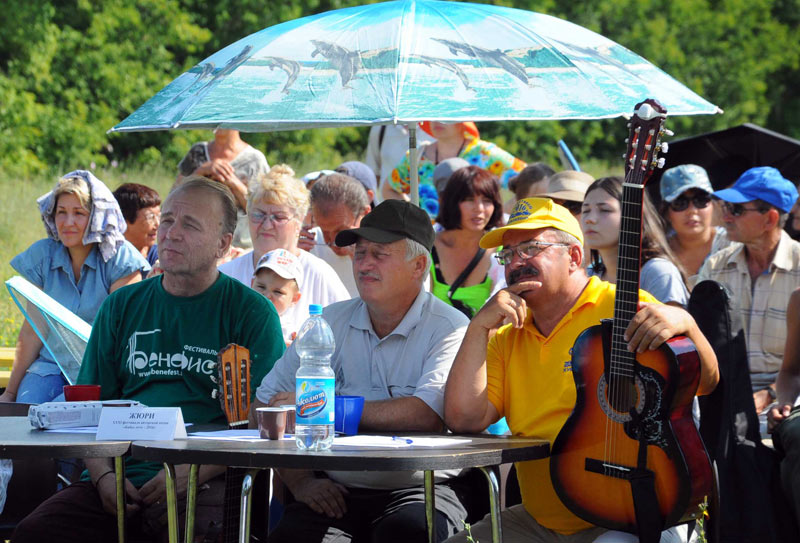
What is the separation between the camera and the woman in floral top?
29.1 feet

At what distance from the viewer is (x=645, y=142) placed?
139 inches

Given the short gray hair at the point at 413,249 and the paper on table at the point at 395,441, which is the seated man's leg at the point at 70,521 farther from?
the short gray hair at the point at 413,249

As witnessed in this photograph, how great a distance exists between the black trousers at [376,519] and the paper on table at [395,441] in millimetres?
402

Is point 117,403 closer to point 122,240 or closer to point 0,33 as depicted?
point 122,240

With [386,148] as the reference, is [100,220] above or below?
above

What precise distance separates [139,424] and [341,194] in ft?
11.0

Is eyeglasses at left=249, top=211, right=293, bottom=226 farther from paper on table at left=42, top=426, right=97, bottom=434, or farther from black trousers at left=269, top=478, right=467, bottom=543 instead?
paper on table at left=42, top=426, right=97, bottom=434

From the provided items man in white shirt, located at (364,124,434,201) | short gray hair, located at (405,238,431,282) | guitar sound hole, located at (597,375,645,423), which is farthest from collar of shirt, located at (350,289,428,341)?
man in white shirt, located at (364,124,434,201)

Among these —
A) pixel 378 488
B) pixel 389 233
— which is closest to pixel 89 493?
pixel 378 488

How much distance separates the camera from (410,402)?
12.8 feet

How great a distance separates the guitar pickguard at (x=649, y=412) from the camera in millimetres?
3424

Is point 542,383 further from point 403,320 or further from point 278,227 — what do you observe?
point 278,227

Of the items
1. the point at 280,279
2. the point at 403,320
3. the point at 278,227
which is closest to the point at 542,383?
the point at 403,320

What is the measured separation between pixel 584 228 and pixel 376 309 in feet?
5.34
